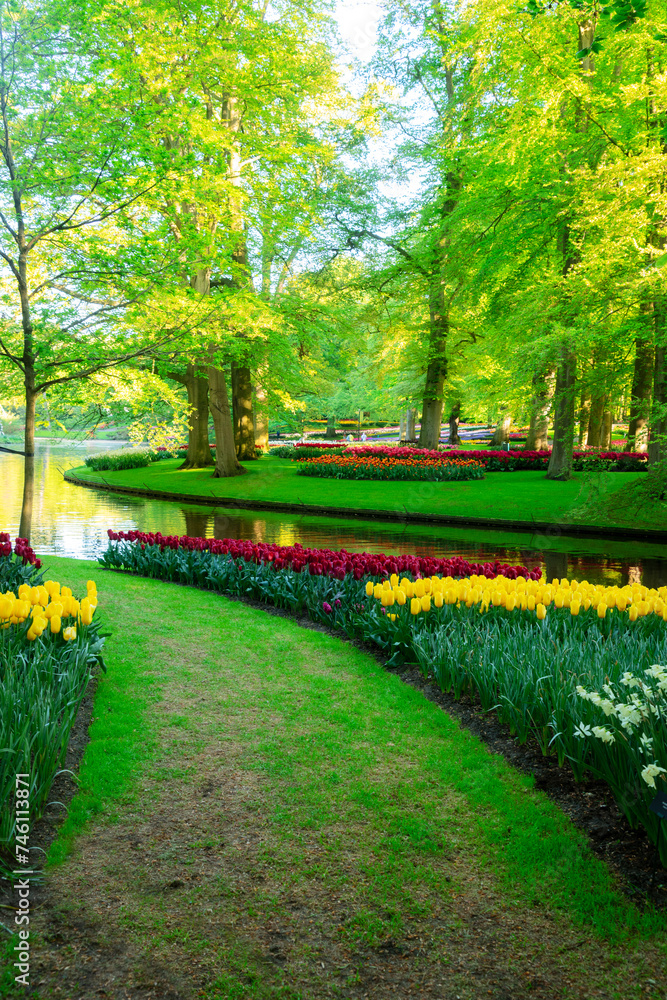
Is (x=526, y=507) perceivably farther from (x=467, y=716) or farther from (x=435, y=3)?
(x=435, y=3)

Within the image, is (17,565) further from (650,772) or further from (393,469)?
(393,469)

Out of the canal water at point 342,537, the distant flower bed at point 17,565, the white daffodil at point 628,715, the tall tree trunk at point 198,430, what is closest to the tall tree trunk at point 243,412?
the tall tree trunk at point 198,430

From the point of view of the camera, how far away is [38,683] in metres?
3.40

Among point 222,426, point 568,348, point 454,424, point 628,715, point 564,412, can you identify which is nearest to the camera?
point 628,715

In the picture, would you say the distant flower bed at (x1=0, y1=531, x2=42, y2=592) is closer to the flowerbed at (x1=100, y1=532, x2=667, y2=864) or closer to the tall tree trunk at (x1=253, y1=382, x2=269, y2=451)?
the flowerbed at (x1=100, y1=532, x2=667, y2=864)

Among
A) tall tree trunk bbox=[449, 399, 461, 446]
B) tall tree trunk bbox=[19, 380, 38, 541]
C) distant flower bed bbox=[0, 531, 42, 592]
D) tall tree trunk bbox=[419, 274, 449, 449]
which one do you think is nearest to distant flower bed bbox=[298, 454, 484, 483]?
tall tree trunk bbox=[419, 274, 449, 449]

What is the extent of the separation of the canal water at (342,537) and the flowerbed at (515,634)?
3925 millimetres

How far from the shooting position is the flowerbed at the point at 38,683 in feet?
9.23

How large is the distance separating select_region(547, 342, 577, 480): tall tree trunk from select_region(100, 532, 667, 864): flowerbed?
9.33 m

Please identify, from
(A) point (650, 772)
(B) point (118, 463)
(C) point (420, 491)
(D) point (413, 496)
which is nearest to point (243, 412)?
(B) point (118, 463)

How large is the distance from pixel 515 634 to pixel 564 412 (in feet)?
40.7

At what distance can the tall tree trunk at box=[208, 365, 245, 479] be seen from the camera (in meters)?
22.8

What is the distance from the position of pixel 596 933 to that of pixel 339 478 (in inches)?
869

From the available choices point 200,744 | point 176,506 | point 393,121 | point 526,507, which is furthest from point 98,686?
point 393,121
